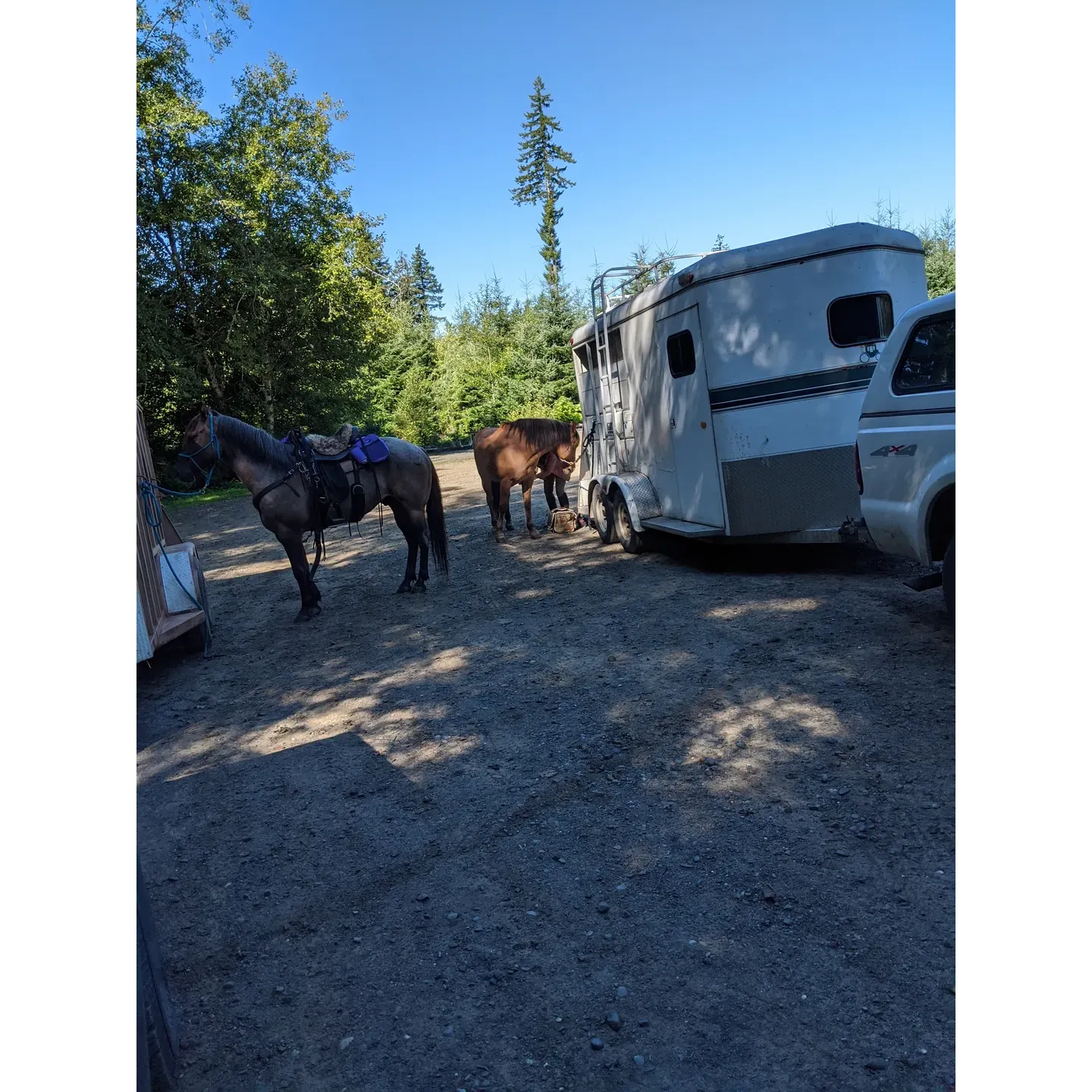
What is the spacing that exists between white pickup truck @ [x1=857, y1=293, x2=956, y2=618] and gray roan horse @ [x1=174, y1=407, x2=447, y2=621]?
4547mm

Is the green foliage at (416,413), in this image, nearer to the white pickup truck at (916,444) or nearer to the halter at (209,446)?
the halter at (209,446)

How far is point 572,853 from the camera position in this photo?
135 inches

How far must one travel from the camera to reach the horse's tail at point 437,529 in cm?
890

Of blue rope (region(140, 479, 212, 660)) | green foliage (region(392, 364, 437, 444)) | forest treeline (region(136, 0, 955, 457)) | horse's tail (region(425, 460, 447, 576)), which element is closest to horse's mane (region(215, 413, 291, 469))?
blue rope (region(140, 479, 212, 660))

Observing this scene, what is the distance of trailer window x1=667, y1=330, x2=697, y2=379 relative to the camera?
25.9 feet

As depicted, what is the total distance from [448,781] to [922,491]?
3224 mm

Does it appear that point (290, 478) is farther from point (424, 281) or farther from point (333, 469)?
point (424, 281)

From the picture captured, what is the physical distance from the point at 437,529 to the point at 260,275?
1702cm

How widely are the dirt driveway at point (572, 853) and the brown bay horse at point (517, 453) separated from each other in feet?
15.0

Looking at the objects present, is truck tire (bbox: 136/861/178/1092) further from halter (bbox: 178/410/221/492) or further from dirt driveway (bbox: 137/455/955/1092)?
halter (bbox: 178/410/221/492)

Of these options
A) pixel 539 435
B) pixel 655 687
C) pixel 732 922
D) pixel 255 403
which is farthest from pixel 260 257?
pixel 732 922

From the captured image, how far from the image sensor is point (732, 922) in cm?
287

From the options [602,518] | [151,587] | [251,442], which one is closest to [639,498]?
[602,518]
